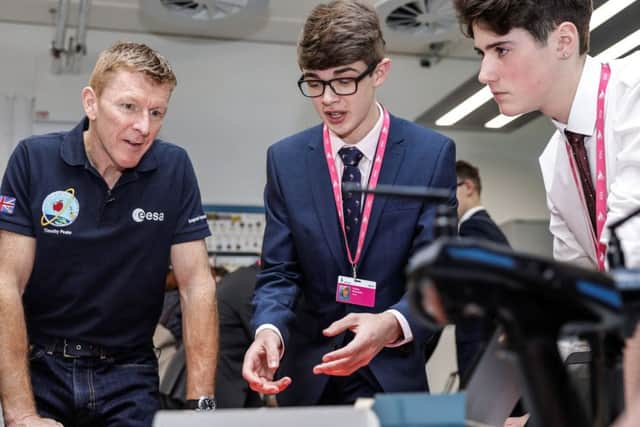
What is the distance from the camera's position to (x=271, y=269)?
1.96 metres

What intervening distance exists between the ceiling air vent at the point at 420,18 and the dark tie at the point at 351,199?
2.92 meters

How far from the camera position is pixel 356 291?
1.84m

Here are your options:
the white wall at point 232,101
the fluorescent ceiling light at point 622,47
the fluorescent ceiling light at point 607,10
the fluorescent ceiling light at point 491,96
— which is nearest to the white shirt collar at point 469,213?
the fluorescent ceiling light at point 491,96

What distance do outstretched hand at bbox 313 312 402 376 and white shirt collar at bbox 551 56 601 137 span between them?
0.55 m

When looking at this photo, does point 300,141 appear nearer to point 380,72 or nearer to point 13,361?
point 380,72

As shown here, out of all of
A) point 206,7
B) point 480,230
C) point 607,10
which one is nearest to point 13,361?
point 480,230

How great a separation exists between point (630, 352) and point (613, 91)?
70 centimetres

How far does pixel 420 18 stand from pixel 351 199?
342 centimetres

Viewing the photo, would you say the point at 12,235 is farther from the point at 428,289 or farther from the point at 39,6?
the point at 39,6

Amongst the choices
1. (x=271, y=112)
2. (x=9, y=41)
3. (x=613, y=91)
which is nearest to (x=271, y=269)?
(x=613, y=91)

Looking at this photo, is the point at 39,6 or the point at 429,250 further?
the point at 39,6

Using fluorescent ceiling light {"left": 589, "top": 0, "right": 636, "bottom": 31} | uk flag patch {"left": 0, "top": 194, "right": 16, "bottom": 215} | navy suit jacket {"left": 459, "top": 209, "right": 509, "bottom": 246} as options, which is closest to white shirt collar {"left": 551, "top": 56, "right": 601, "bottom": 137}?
uk flag patch {"left": 0, "top": 194, "right": 16, "bottom": 215}

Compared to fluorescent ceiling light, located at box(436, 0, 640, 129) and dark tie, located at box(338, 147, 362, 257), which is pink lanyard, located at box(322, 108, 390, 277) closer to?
dark tie, located at box(338, 147, 362, 257)

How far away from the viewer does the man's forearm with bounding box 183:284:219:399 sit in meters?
2.15
